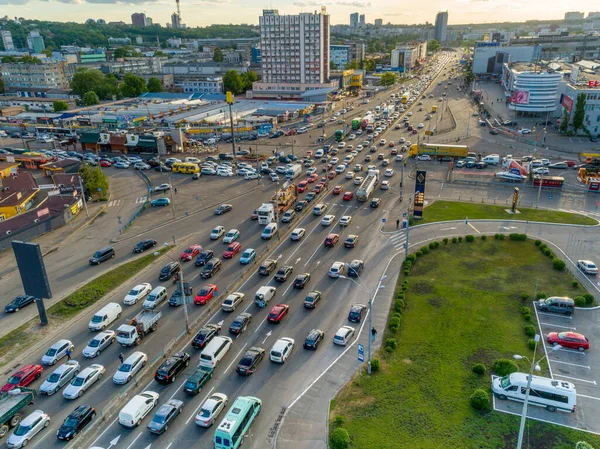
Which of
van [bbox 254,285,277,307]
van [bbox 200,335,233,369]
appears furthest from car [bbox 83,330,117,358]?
van [bbox 254,285,277,307]

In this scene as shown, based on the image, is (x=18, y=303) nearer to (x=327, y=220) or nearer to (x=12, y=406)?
(x=12, y=406)

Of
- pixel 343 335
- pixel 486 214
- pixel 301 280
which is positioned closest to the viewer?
pixel 343 335

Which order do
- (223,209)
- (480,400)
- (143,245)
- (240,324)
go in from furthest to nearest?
(223,209), (143,245), (240,324), (480,400)

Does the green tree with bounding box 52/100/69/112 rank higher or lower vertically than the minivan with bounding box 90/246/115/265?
higher

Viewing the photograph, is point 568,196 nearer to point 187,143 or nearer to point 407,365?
point 407,365

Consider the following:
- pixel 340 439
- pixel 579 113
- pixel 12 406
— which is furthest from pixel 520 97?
pixel 12 406

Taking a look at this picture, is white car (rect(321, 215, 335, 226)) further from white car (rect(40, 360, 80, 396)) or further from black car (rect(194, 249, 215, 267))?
white car (rect(40, 360, 80, 396))

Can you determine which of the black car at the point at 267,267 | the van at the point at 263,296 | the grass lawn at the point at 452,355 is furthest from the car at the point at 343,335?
the black car at the point at 267,267
